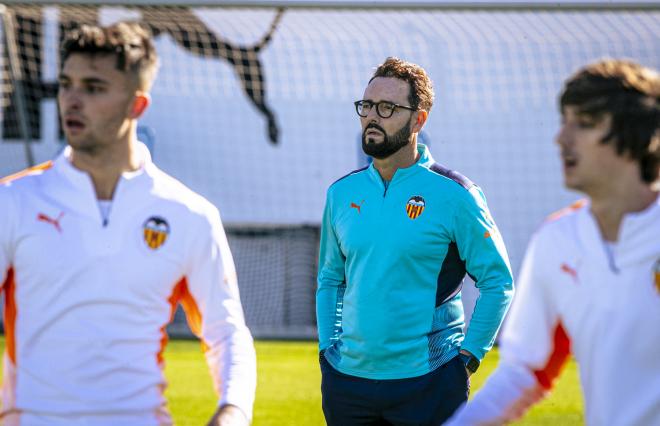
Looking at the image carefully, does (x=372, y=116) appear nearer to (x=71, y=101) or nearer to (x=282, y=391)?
(x=71, y=101)

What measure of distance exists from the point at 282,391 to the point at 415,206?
5.48 m

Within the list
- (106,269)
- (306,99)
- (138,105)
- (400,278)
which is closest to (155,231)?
(106,269)

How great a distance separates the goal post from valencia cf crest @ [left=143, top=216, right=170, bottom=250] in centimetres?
1021

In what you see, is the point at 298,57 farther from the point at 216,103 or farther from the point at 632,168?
the point at 632,168

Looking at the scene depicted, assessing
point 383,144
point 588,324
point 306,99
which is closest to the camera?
point 588,324

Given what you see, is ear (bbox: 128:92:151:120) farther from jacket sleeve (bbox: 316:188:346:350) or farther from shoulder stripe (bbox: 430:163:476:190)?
shoulder stripe (bbox: 430:163:476:190)

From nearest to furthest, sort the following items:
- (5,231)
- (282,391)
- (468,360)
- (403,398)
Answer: (5,231)
(403,398)
(468,360)
(282,391)

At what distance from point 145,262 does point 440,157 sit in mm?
11983

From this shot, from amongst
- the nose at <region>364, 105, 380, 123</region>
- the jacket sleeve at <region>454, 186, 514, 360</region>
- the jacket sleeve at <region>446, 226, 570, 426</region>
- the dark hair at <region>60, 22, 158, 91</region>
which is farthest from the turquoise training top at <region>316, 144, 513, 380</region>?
the dark hair at <region>60, 22, 158, 91</region>

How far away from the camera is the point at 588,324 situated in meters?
2.87

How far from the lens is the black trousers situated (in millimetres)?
4738

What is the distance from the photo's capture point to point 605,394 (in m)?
2.82

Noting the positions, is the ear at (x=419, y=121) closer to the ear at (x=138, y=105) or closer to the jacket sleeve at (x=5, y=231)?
the ear at (x=138, y=105)

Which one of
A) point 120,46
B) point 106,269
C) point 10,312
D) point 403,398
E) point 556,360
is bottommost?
point 403,398
